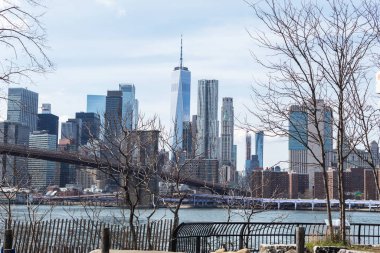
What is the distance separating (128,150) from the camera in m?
21.0

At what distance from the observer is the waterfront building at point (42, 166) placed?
52.1 m

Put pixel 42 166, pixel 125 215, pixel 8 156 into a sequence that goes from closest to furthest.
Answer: pixel 8 156 < pixel 125 215 < pixel 42 166

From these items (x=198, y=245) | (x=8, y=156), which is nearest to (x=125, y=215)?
(x=8, y=156)

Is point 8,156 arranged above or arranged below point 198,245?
above

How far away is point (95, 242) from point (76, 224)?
0.93m

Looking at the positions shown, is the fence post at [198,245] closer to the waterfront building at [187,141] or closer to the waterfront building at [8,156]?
the waterfront building at [8,156]

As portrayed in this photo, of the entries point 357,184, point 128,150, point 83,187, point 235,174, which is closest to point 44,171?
point 83,187

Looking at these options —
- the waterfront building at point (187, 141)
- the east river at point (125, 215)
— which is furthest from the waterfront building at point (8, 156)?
the waterfront building at point (187, 141)

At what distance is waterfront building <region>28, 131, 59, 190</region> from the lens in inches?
2052

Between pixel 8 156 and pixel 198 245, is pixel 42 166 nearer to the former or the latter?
pixel 8 156

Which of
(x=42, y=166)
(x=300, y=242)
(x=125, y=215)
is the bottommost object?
(x=125, y=215)

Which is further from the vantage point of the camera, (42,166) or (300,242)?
(42,166)

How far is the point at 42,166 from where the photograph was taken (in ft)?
227

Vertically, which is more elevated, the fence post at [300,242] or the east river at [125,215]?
the fence post at [300,242]
